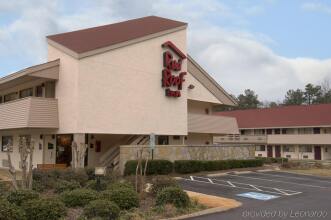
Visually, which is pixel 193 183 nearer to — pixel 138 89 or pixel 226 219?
pixel 138 89

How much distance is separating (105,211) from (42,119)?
16.0 meters

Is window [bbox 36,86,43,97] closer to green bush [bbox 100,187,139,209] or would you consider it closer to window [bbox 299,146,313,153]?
green bush [bbox 100,187,139,209]

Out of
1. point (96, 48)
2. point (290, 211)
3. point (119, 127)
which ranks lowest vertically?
point (290, 211)

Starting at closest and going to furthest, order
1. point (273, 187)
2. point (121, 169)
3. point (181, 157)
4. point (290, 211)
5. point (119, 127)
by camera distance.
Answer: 1. point (290, 211)
2. point (273, 187)
3. point (121, 169)
4. point (119, 127)
5. point (181, 157)

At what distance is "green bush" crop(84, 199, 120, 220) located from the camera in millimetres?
11781

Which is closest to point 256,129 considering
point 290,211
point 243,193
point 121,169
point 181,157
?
point 181,157

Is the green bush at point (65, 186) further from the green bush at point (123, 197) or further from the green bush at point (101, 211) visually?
the green bush at point (101, 211)

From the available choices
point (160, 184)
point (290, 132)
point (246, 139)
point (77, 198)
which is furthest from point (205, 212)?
point (246, 139)

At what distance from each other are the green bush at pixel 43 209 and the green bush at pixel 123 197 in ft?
6.46

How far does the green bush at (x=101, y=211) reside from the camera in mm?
11781

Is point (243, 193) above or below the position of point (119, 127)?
below

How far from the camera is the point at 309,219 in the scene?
1288 cm

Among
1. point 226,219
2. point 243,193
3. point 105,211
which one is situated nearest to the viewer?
point 105,211

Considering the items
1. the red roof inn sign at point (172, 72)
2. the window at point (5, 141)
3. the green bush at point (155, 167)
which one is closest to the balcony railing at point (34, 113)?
the green bush at point (155, 167)
